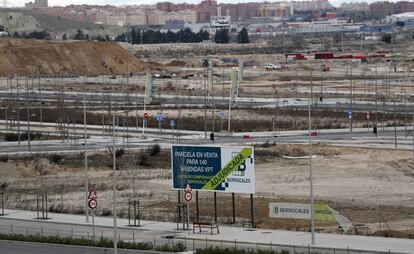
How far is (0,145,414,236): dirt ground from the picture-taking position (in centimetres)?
5388

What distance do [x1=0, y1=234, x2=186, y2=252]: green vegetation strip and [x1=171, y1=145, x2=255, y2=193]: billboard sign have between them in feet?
17.9

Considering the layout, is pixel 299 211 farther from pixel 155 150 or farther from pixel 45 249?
pixel 155 150

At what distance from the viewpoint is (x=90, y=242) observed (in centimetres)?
4641

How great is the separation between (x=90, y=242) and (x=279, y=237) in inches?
303

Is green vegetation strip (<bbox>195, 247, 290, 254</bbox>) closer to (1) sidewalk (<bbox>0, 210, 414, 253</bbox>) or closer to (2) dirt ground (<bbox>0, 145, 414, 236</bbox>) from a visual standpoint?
(1) sidewalk (<bbox>0, 210, 414, 253</bbox>)

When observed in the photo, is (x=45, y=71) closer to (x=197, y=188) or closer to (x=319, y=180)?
(x=319, y=180)

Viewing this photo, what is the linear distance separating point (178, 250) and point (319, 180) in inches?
910

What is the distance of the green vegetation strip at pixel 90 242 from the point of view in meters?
44.4

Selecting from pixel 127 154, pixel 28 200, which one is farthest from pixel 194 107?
pixel 28 200

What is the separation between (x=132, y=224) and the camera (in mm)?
51625

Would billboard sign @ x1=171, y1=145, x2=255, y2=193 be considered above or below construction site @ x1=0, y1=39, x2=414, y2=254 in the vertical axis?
above

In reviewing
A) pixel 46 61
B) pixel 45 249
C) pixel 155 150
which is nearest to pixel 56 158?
pixel 155 150

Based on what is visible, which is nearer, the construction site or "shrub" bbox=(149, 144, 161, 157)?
the construction site

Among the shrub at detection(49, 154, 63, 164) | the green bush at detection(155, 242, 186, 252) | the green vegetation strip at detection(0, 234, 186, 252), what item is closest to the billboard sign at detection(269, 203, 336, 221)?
the green vegetation strip at detection(0, 234, 186, 252)
